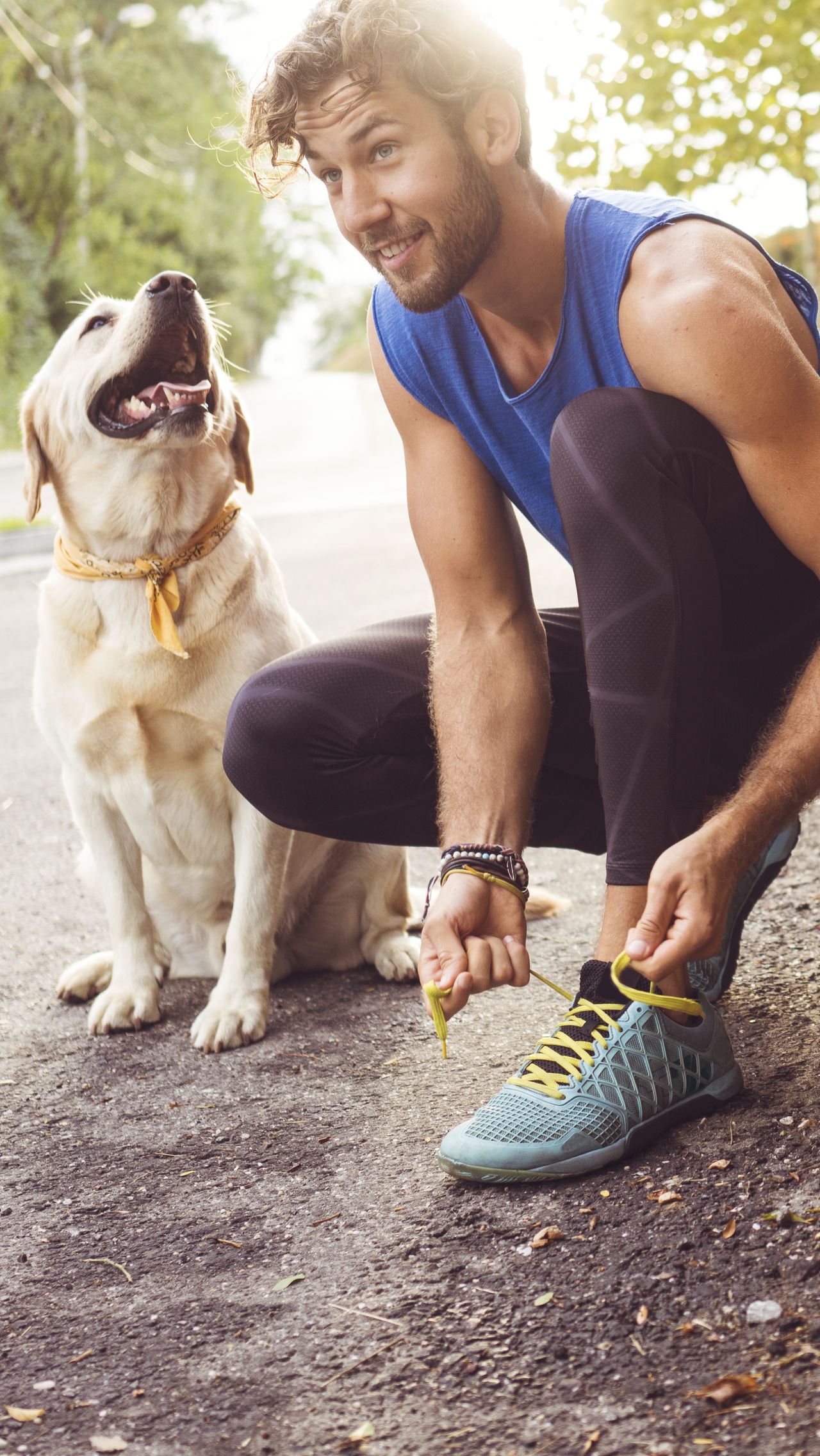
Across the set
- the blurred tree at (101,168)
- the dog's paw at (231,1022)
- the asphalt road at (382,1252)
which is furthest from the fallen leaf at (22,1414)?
the blurred tree at (101,168)

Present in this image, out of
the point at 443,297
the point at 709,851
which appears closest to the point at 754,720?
the point at 709,851

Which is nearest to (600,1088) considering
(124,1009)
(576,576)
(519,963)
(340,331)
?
(519,963)

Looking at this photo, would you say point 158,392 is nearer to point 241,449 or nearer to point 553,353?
point 241,449

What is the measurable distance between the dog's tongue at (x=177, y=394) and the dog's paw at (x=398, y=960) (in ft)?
4.10

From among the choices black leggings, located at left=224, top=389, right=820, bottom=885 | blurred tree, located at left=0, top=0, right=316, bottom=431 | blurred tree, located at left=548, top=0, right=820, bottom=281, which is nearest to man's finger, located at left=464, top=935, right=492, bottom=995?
black leggings, located at left=224, top=389, right=820, bottom=885

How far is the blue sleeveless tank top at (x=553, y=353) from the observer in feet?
6.49

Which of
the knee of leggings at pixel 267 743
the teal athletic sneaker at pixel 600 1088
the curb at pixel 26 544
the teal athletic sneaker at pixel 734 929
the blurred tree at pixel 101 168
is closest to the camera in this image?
the teal athletic sneaker at pixel 600 1088

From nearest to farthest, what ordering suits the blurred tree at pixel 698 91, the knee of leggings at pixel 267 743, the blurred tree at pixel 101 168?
1. the knee of leggings at pixel 267 743
2. the blurred tree at pixel 698 91
3. the blurred tree at pixel 101 168

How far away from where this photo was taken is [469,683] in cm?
219

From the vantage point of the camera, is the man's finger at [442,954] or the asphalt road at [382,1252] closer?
the asphalt road at [382,1252]

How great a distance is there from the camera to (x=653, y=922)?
5.24 ft

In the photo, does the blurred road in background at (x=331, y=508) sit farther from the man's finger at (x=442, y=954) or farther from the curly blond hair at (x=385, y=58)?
the man's finger at (x=442, y=954)

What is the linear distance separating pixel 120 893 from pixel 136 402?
110 cm

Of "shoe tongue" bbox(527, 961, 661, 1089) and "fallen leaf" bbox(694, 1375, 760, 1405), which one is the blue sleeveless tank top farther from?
"fallen leaf" bbox(694, 1375, 760, 1405)
